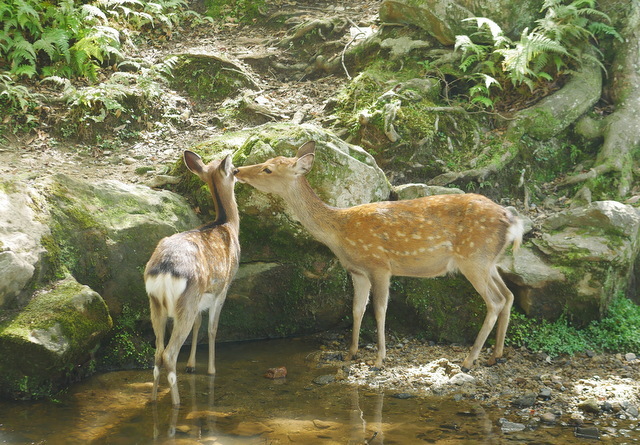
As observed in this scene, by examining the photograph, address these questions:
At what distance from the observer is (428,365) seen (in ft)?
19.0

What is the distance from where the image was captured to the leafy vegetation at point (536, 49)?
8117 mm

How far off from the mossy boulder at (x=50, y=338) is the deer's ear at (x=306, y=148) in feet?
7.54

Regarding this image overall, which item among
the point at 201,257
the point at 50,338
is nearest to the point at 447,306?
the point at 201,257

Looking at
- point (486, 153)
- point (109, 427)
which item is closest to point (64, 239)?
point (109, 427)

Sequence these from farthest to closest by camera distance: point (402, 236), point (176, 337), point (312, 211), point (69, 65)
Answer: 1. point (69, 65)
2. point (312, 211)
3. point (402, 236)
4. point (176, 337)

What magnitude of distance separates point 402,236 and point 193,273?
2.03 meters

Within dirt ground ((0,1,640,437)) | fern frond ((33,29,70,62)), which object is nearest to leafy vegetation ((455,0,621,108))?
dirt ground ((0,1,640,437))

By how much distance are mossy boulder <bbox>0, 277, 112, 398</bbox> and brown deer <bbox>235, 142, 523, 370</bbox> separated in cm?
187

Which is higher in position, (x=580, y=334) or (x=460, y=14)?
(x=460, y=14)

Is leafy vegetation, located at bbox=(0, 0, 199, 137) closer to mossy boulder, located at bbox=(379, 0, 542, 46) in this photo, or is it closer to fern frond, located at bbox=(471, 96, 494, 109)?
mossy boulder, located at bbox=(379, 0, 542, 46)

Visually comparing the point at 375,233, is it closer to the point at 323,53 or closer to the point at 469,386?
the point at 469,386

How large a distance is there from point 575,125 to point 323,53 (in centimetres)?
411

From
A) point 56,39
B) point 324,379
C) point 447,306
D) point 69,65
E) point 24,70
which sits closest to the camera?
point 324,379

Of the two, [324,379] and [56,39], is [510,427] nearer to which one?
[324,379]
